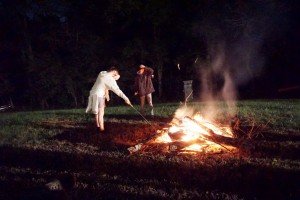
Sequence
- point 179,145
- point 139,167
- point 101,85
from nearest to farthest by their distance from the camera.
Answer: point 139,167, point 179,145, point 101,85

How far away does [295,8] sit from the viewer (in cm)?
2886

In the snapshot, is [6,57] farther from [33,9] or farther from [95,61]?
[95,61]

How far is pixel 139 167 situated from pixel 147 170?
0.31 metres

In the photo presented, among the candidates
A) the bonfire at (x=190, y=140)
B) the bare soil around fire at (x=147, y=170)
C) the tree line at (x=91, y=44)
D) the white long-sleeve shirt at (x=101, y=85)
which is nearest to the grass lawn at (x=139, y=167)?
the bare soil around fire at (x=147, y=170)

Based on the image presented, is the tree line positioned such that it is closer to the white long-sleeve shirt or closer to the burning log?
the white long-sleeve shirt

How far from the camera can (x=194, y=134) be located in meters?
10.6

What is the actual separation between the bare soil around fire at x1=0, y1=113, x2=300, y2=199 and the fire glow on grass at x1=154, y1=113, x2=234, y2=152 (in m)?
0.50

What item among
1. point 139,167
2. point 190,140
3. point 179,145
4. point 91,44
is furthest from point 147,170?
point 91,44

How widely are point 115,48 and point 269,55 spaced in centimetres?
1445

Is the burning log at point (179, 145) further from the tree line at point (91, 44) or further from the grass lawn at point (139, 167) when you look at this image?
the tree line at point (91, 44)

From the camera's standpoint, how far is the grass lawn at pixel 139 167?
23.5 feet

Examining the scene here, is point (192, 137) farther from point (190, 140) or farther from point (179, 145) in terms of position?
point (179, 145)

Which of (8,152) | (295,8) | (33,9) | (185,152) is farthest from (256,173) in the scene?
(33,9)

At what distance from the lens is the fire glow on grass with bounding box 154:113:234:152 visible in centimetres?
1006
